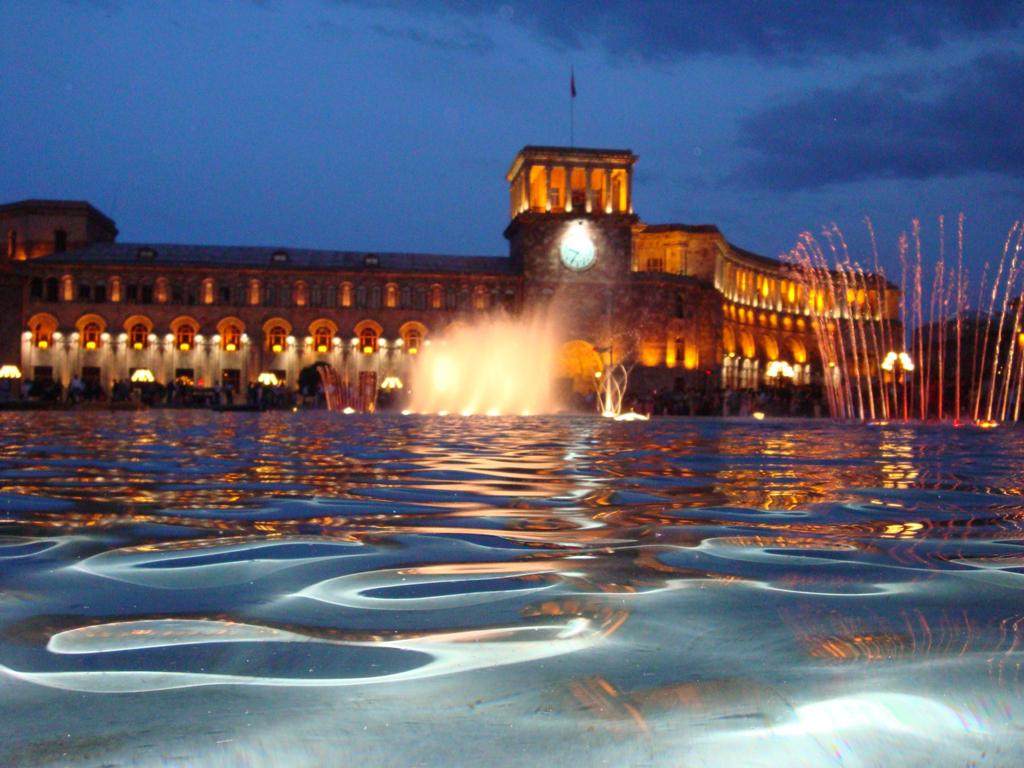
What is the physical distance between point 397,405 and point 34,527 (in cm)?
3537

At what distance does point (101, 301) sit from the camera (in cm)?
5572

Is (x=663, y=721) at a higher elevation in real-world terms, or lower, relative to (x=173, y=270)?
lower

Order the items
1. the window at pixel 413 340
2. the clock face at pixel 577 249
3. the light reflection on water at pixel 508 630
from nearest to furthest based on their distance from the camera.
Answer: the light reflection on water at pixel 508 630
the window at pixel 413 340
the clock face at pixel 577 249

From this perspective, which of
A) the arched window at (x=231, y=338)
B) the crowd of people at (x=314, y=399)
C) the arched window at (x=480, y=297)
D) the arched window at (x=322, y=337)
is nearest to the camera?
the crowd of people at (x=314, y=399)

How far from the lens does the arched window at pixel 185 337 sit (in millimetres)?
56469

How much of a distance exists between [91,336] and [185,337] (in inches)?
188

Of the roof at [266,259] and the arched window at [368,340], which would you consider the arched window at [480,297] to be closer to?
the roof at [266,259]

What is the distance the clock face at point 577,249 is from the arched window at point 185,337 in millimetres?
20590

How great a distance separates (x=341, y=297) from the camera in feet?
191

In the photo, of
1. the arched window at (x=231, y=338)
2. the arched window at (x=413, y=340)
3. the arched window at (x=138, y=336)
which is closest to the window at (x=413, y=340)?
the arched window at (x=413, y=340)

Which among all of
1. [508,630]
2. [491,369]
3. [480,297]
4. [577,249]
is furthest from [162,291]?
[508,630]

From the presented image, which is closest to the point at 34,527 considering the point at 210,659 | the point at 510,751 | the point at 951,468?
the point at 210,659

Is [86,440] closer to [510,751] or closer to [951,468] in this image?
[951,468]

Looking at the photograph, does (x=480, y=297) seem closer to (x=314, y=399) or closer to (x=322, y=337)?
(x=322, y=337)
